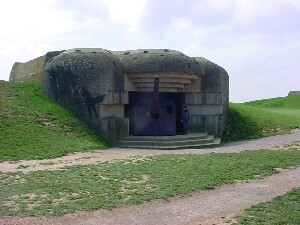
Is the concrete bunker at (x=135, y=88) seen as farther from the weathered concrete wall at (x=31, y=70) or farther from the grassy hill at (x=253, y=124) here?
the grassy hill at (x=253, y=124)

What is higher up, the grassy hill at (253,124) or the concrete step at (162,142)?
the grassy hill at (253,124)

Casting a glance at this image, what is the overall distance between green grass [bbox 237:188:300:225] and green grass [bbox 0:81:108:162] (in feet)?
23.4

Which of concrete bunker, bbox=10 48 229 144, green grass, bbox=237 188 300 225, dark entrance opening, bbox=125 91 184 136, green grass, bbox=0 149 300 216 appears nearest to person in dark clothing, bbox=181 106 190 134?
concrete bunker, bbox=10 48 229 144

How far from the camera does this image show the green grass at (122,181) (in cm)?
657

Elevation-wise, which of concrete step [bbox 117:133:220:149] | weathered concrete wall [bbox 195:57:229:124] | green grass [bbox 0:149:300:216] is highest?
weathered concrete wall [bbox 195:57:229:124]

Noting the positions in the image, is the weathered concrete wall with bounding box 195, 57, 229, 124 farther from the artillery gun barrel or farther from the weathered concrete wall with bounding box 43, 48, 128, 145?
the weathered concrete wall with bounding box 43, 48, 128, 145

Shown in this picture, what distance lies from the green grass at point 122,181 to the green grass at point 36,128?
283cm

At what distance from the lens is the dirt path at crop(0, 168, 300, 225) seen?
5797mm

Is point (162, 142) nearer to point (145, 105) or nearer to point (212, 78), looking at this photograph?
point (145, 105)

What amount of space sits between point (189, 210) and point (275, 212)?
128cm

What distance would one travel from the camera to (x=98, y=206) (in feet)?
20.9

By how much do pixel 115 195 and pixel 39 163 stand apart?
4357mm

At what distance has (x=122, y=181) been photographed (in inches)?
330

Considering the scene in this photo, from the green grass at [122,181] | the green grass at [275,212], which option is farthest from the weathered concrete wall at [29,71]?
the green grass at [275,212]
